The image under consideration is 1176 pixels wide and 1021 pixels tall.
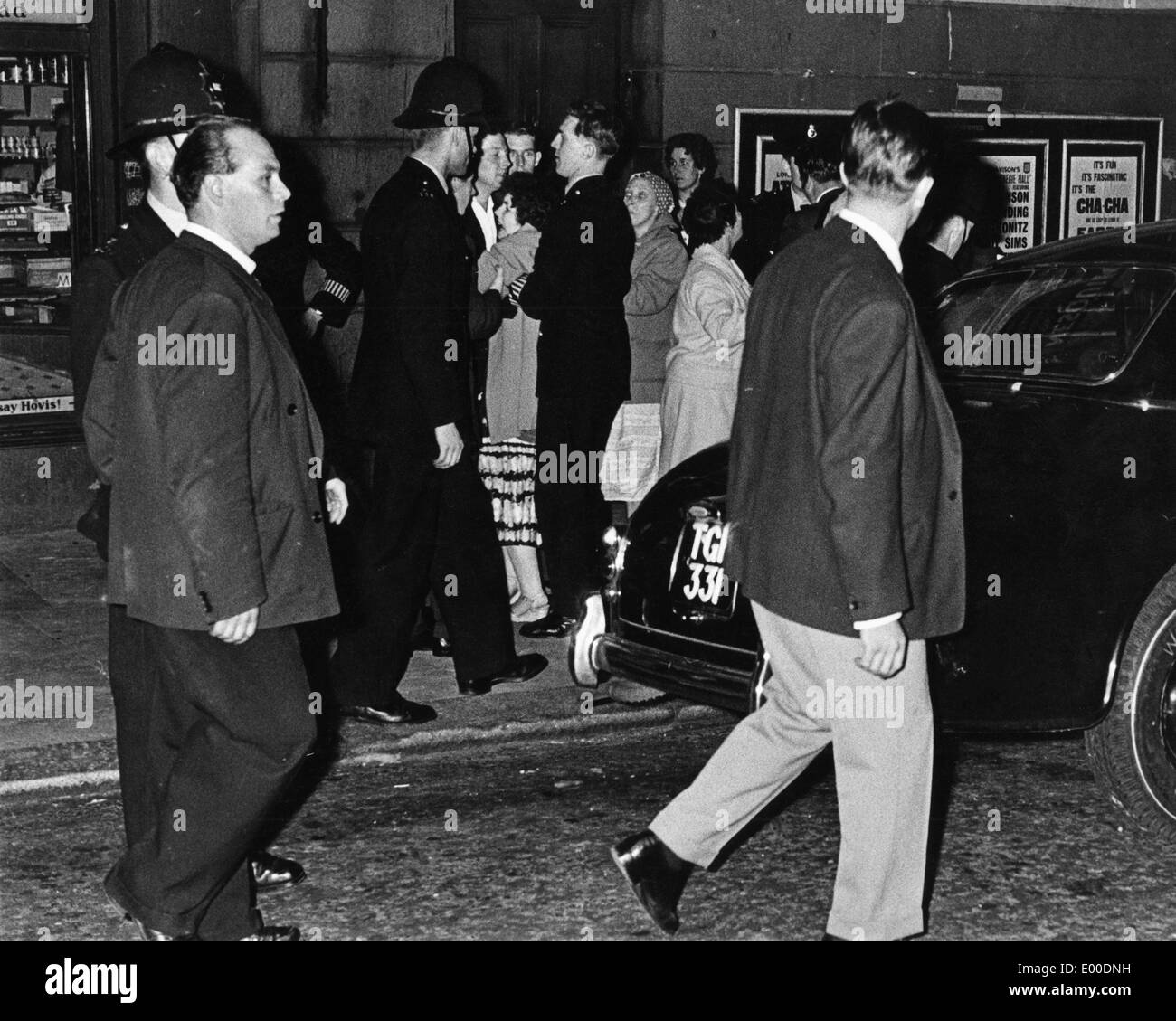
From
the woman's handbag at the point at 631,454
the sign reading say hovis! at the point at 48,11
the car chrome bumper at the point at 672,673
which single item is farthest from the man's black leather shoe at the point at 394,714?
the sign reading say hovis! at the point at 48,11

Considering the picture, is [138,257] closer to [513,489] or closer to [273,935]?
[273,935]

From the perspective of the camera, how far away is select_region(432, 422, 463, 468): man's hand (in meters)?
6.37

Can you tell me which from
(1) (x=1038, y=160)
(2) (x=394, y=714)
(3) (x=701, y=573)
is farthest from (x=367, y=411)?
(1) (x=1038, y=160)

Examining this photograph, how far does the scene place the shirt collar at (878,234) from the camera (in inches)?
165

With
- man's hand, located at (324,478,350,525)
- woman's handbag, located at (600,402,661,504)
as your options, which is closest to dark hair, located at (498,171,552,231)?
woman's handbag, located at (600,402,661,504)

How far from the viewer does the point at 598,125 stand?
744 centimetres

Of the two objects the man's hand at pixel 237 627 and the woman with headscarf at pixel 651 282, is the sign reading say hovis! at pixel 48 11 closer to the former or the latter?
the woman with headscarf at pixel 651 282

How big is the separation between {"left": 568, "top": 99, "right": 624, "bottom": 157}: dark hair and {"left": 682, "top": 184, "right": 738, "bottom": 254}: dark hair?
0.49m

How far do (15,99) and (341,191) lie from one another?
5.84 feet

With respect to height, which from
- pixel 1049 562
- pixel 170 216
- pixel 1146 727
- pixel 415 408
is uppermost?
pixel 170 216

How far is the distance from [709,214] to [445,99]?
1.66 meters

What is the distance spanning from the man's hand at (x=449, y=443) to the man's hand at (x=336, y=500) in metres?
1.48

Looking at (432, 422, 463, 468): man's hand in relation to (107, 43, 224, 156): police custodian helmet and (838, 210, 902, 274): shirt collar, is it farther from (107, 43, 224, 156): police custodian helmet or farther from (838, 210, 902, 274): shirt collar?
(838, 210, 902, 274): shirt collar
